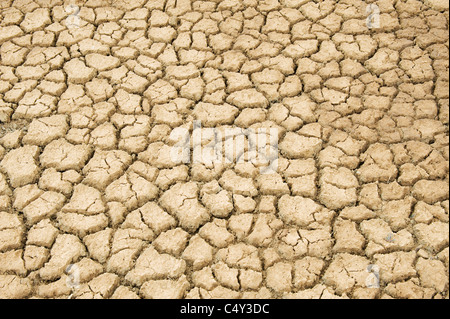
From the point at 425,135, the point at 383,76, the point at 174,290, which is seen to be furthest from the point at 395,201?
the point at 174,290

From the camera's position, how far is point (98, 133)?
2791 mm

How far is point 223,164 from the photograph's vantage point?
8.55ft

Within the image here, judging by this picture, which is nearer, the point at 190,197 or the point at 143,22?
the point at 190,197

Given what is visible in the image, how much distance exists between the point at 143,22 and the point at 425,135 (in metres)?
2.03

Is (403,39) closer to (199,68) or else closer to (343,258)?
(199,68)

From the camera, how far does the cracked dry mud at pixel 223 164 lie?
7.22 ft

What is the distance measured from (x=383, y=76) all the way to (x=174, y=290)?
70.9 inches

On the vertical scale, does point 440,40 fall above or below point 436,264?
above

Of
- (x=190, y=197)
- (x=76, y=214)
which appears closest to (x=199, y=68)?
(x=190, y=197)

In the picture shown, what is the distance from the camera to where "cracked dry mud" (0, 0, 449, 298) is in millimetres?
2199
